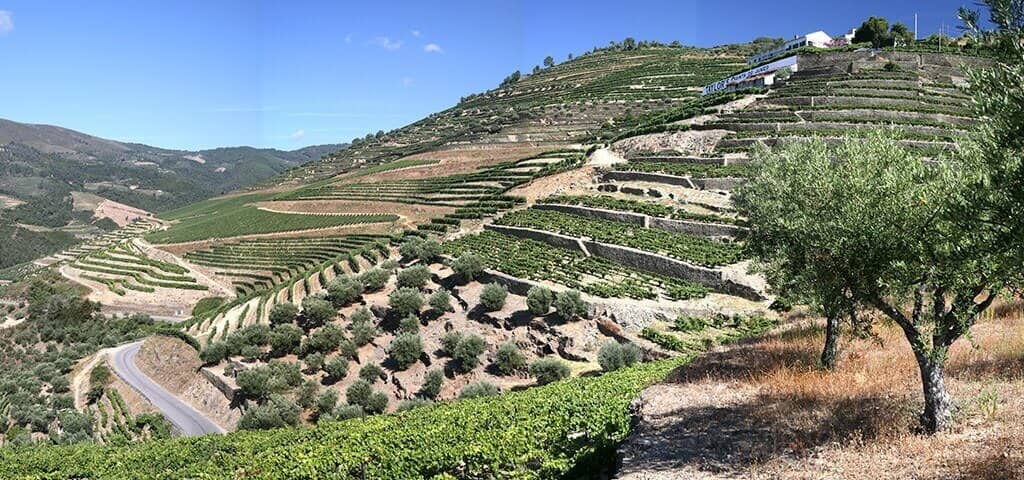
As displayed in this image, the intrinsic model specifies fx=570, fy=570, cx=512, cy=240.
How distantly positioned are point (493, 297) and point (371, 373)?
937cm

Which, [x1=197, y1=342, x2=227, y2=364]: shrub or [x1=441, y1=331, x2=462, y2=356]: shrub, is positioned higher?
[x1=441, y1=331, x2=462, y2=356]: shrub

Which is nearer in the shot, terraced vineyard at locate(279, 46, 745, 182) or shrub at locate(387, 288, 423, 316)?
shrub at locate(387, 288, 423, 316)

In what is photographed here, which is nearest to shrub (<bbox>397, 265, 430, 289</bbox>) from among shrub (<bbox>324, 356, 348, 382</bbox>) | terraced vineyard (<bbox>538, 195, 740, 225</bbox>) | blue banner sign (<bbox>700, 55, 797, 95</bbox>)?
shrub (<bbox>324, 356, 348, 382</bbox>)

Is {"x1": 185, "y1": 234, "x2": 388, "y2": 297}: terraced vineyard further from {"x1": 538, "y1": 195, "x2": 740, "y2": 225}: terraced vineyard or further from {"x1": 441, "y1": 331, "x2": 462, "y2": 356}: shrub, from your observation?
{"x1": 441, "y1": 331, "x2": 462, "y2": 356}: shrub

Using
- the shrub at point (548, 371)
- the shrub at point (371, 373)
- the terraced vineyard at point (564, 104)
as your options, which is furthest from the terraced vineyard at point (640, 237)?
the terraced vineyard at point (564, 104)

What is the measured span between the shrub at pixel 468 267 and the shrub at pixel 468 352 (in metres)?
10.6

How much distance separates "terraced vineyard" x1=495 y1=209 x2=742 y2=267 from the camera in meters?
38.6

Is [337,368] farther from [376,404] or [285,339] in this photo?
[285,339]

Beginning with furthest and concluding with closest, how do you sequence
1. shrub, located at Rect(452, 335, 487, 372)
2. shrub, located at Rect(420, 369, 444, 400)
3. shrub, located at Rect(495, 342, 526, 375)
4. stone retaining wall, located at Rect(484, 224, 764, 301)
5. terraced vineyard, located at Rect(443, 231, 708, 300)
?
terraced vineyard, located at Rect(443, 231, 708, 300) < stone retaining wall, located at Rect(484, 224, 764, 301) < shrub, located at Rect(452, 335, 487, 372) < shrub, located at Rect(495, 342, 526, 375) < shrub, located at Rect(420, 369, 444, 400)

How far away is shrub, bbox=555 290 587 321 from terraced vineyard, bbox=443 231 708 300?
2377 millimetres

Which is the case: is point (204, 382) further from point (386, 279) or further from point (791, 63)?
point (791, 63)

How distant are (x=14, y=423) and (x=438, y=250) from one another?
35927 millimetres

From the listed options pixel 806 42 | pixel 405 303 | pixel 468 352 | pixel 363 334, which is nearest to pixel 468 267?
pixel 405 303

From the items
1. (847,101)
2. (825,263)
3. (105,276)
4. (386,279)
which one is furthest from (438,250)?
(105,276)
